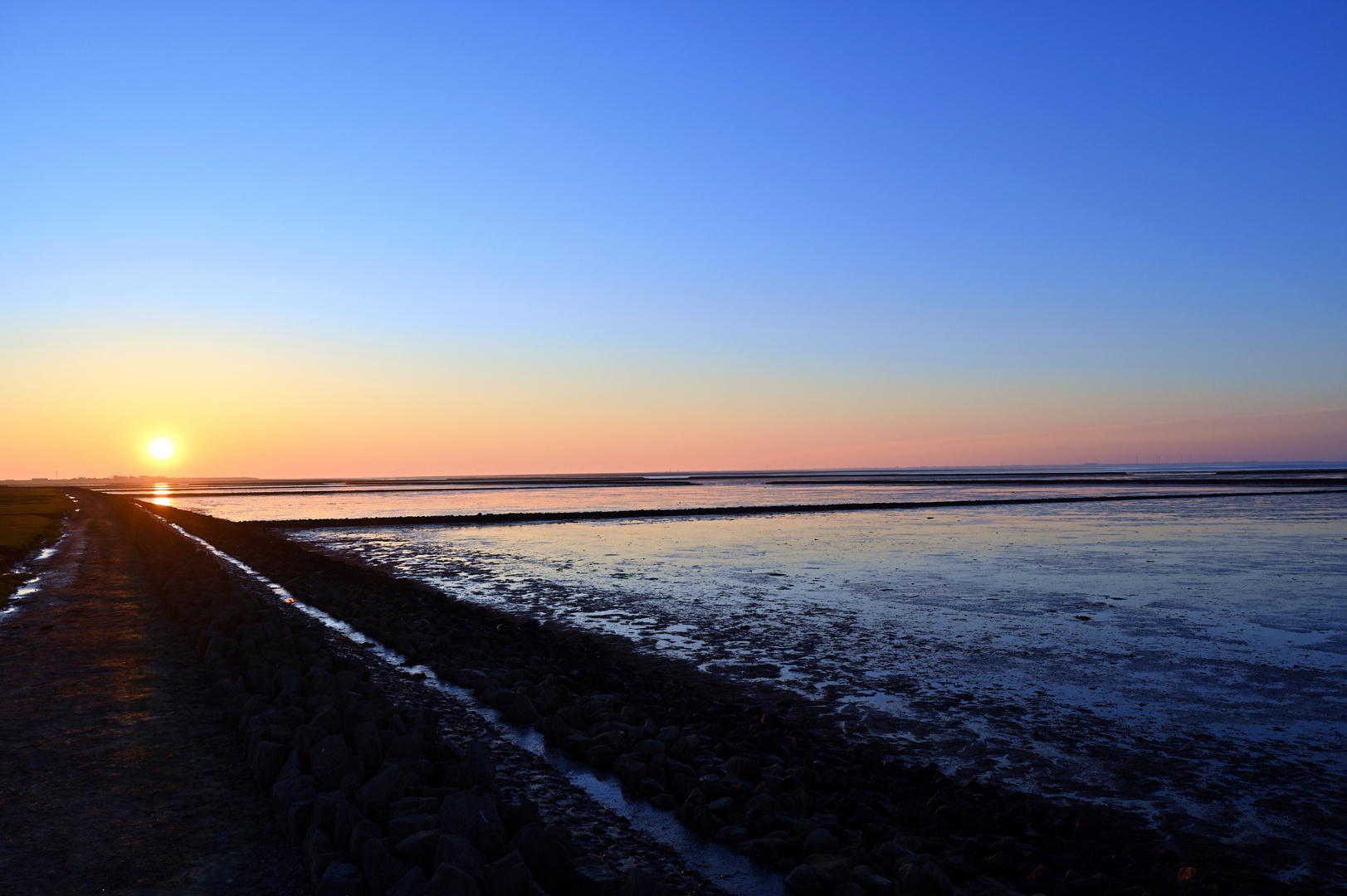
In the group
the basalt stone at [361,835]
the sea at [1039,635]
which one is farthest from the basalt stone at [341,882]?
the sea at [1039,635]

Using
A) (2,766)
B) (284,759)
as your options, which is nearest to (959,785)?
(284,759)

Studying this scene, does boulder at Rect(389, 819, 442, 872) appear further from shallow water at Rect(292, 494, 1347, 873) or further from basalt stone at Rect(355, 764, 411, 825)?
shallow water at Rect(292, 494, 1347, 873)

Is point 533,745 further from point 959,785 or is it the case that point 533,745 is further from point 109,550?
point 109,550

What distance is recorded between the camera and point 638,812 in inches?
262

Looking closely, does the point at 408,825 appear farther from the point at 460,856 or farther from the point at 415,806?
the point at 460,856

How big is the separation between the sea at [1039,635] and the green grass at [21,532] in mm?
10046

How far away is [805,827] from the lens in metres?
5.92

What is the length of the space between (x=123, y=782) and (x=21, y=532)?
39566mm

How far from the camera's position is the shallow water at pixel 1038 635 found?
7.63m

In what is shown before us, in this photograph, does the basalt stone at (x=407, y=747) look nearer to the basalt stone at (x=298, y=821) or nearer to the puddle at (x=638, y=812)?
the basalt stone at (x=298, y=821)

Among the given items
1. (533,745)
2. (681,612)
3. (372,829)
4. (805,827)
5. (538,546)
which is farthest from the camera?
(538,546)

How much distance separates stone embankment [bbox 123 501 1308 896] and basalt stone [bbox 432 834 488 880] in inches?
0.5

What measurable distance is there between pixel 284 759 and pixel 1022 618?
510 inches

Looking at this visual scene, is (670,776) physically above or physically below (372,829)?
below
